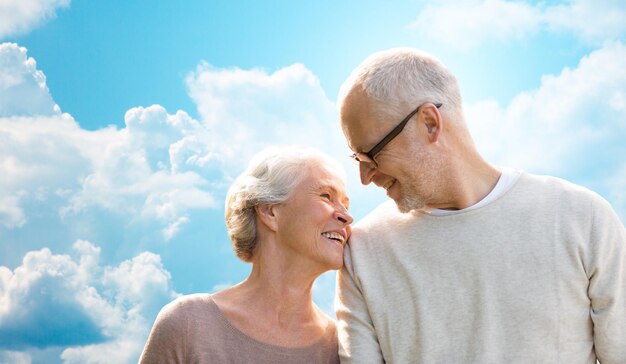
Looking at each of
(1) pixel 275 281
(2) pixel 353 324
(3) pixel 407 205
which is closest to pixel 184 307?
(1) pixel 275 281

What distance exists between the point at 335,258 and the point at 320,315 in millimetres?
501

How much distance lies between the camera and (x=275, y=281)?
3.34 m

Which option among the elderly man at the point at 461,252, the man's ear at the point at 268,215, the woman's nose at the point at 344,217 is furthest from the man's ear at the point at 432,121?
the man's ear at the point at 268,215

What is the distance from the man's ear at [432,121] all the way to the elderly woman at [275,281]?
0.63 meters

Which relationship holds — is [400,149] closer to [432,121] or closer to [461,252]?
[432,121]

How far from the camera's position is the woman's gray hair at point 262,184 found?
11.0ft

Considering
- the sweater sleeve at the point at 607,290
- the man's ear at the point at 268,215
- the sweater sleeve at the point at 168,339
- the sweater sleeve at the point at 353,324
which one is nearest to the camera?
the sweater sleeve at the point at 607,290

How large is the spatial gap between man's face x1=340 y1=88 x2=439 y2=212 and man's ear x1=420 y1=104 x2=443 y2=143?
26mm

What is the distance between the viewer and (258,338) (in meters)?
3.27

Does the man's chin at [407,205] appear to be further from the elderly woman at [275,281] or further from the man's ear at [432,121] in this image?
the elderly woman at [275,281]

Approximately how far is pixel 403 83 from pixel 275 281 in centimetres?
117

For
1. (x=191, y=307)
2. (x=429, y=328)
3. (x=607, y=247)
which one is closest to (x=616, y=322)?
(x=607, y=247)

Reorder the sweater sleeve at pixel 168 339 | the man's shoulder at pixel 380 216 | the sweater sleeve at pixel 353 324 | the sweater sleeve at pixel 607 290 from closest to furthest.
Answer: the sweater sleeve at pixel 607 290 < the sweater sleeve at pixel 353 324 < the man's shoulder at pixel 380 216 < the sweater sleeve at pixel 168 339

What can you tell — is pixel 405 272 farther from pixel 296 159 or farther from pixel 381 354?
pixel 296 159
